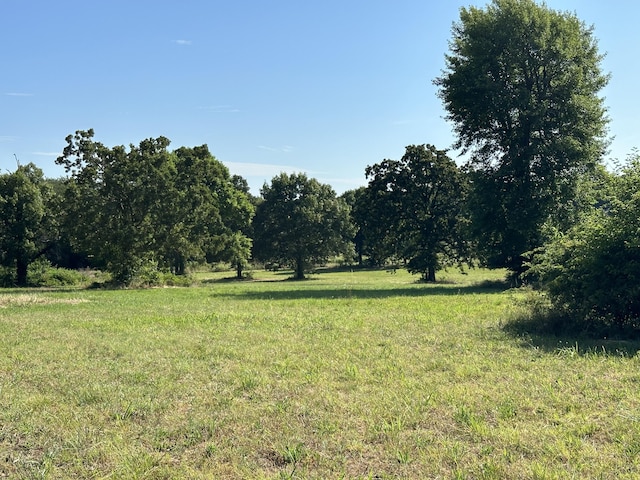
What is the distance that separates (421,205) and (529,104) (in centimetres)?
1444

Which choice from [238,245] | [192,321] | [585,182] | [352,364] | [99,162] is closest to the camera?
[352,364]

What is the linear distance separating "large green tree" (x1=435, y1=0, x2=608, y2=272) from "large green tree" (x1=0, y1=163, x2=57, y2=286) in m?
31.3

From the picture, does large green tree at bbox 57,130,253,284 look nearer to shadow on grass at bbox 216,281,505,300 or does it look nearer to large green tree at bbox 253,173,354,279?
shadow on grass at bbox 216,281,505,300

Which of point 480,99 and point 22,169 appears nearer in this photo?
point 480,99

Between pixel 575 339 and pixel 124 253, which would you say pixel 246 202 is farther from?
pixel 575 339

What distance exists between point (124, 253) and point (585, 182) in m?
27.0

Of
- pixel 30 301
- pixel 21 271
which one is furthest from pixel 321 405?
pixel 21 271

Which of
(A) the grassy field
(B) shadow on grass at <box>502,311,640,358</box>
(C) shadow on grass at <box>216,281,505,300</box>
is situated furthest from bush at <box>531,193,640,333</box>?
(C) shadow on grass at <box>216,281,505,300</box>

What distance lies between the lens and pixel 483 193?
26281mm

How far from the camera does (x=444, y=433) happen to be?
523cm

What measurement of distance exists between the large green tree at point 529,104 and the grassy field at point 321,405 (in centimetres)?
1596

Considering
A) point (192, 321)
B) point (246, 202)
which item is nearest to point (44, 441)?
point (192, 321)

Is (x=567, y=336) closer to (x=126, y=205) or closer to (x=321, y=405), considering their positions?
(x=321, y=405)

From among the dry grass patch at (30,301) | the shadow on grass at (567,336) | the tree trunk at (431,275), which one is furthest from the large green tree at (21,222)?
the shadow on grass at (567,336)
